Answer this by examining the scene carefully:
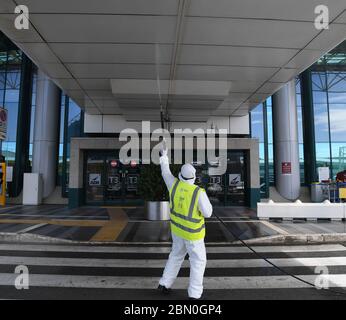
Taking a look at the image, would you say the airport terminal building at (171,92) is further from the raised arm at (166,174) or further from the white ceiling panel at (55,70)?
the raised arm at (166,174)

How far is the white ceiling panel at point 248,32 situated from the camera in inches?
272

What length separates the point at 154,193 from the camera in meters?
11.8

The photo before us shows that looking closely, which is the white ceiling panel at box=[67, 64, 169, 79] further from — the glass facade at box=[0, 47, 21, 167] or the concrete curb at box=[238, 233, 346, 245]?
the glass facade at box=[0, 47, 21, 167]

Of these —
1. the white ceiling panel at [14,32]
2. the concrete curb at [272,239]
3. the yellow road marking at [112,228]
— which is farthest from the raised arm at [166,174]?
the white ceiling panel at [14,32]

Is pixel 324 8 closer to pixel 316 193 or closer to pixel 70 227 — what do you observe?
pixel 70 227

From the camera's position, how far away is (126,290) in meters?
4.95

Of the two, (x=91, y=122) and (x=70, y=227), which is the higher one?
(x=91, y=122)

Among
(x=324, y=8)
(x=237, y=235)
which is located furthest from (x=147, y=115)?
(x=324, y=8)

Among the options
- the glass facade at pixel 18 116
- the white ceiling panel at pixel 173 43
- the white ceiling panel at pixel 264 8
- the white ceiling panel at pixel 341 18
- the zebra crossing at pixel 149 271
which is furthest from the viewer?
the glass facade at pixel 18 116

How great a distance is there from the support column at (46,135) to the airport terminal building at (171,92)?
0.06 metres

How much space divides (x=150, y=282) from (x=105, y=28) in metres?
5.29
